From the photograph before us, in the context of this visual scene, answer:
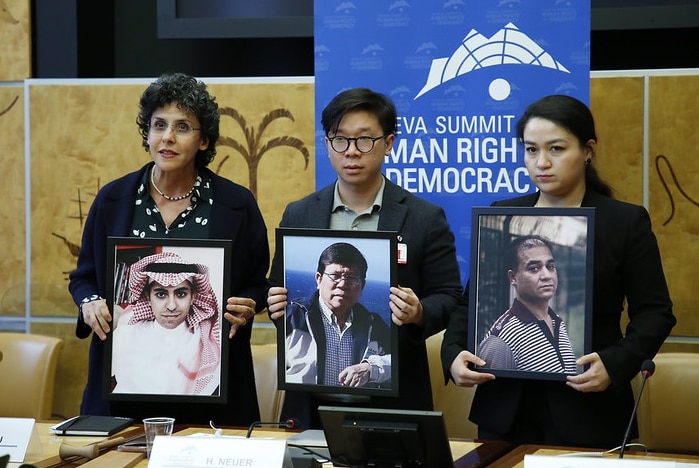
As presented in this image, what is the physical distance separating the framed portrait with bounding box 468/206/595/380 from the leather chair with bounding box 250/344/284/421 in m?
1.29

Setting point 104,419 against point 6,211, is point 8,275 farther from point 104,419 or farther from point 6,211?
point 104,419

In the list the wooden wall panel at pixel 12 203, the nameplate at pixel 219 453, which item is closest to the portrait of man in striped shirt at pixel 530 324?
the nameplate at pixel 219 453

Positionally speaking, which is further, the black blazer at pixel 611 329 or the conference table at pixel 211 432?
the black blazer at pixel 611 329

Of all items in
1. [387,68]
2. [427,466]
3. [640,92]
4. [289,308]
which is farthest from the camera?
[640,92]

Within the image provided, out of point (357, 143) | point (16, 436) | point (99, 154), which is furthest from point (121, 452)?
point (99, 154)

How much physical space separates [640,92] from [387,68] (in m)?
1.20

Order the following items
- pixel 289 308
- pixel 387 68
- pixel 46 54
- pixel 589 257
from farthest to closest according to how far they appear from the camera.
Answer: pixel 46 54 → pixel 387 68 → pixel 289 308 → pixel 589 257

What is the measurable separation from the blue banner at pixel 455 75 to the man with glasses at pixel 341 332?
138cm

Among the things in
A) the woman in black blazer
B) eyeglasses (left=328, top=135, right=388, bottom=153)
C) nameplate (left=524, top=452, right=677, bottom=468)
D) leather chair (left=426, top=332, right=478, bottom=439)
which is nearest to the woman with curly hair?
eyeglasses (left=328, top=135, right=388, bottom=153)

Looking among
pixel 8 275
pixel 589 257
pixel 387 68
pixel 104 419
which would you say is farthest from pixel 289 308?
pixel 8 275

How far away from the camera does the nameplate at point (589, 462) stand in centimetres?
212

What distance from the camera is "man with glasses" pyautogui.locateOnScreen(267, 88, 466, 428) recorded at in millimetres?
3096

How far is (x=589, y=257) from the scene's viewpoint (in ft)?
9.04

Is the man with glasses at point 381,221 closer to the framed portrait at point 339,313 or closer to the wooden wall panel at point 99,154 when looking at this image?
the framed portrait at point 339,313
